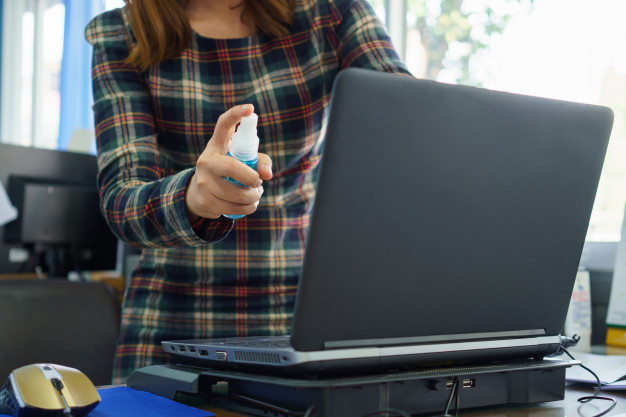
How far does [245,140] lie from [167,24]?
1.98 ft

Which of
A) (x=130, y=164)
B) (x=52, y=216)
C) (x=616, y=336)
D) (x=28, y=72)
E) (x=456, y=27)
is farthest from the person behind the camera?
(x=28, y=72)

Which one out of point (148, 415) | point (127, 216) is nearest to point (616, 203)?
point (127, 216)

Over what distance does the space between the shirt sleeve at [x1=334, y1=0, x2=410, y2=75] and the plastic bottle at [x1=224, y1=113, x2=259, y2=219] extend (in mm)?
558

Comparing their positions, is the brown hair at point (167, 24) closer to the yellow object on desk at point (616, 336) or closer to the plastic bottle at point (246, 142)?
the plastic bottle at point (246, 142)

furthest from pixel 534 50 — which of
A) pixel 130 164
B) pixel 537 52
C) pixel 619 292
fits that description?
pixel 130 164

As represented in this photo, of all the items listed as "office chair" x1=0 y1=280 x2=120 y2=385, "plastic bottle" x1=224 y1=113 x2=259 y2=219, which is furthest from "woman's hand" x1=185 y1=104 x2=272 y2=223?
"office chair" x1=0 y1=280 x2=120 y2=385

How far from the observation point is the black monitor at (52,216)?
7.34 ft

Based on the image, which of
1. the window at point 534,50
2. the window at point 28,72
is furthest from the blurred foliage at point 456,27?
the window at point 28,72

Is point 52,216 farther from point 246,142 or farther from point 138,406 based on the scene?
point 246,142

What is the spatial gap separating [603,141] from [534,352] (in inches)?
9.2

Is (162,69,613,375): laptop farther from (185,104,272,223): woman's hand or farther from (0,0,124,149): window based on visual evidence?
(0,0,124,149): window

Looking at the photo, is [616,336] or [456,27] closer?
[616,336]

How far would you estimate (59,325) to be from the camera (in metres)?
1.18

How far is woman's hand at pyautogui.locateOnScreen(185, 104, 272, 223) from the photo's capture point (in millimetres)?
605
